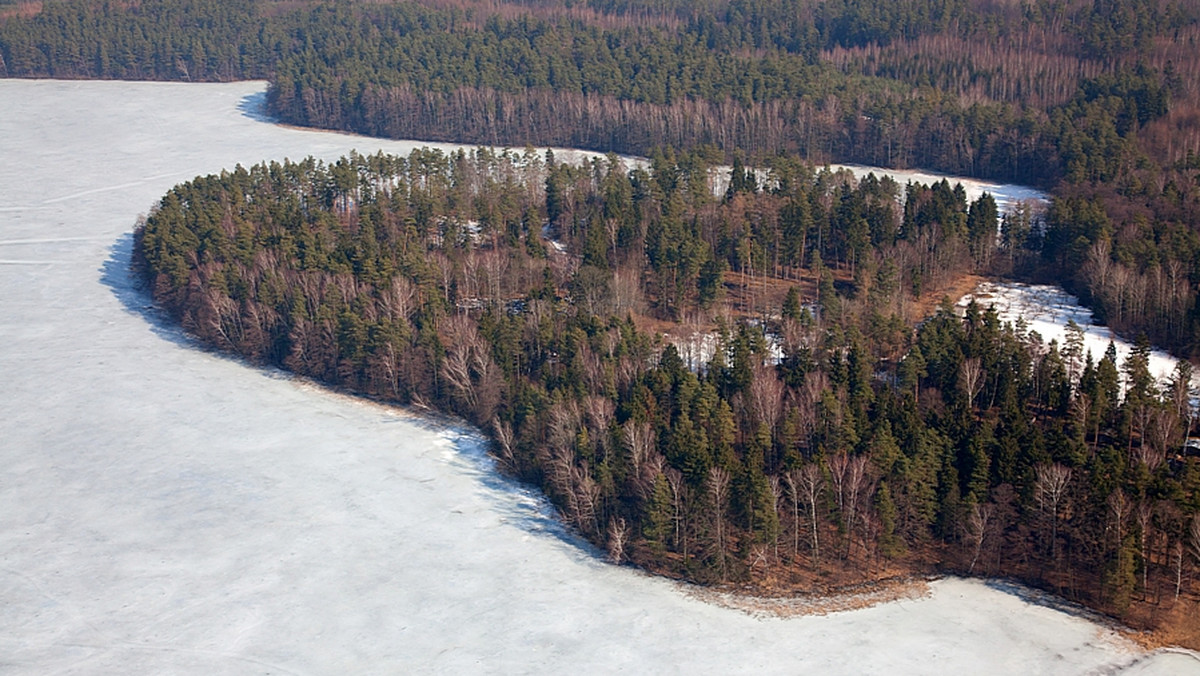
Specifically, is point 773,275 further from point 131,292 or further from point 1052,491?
point 131,292

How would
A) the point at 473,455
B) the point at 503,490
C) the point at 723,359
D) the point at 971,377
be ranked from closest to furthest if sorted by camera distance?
the point at 971,377
the point at 503,490
the point at 473,455
the point at 723,359

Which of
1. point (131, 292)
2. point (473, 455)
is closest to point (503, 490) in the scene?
point (473, 455)

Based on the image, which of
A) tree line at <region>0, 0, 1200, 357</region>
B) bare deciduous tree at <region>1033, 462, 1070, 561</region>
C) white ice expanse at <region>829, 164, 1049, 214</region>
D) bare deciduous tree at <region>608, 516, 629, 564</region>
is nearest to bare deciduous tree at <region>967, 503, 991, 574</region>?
bare deciduous tree at <region>1033, 462, 1070, 561</region>

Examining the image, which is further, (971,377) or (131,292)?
(131,292)

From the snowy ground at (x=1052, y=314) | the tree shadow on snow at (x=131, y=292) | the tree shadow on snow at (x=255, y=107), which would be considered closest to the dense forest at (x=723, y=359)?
the tree shadow on snow at (x=131, y=292)

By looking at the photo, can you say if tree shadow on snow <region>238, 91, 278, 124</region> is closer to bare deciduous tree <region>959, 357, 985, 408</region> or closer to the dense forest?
the dense forest

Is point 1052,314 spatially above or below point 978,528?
above
